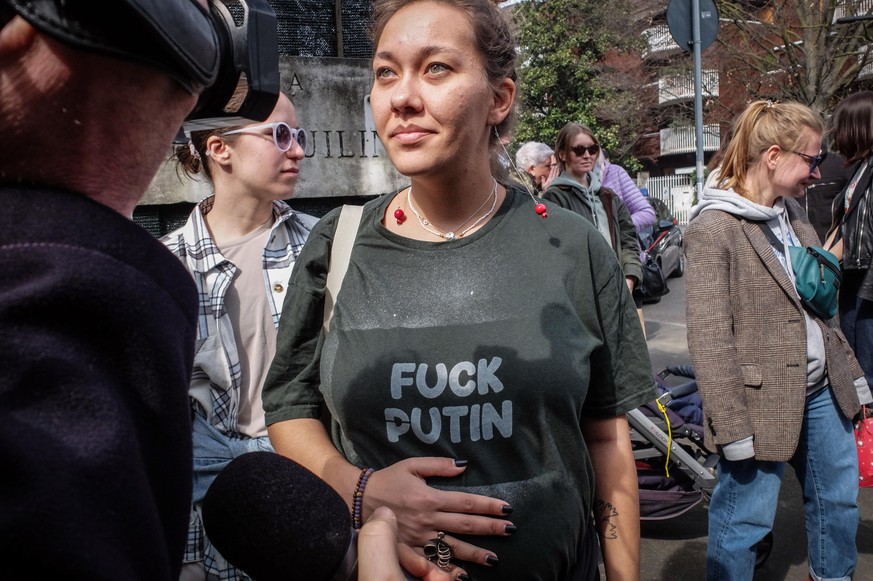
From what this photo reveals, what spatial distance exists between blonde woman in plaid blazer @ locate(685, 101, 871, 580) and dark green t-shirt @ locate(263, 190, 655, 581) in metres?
1.43

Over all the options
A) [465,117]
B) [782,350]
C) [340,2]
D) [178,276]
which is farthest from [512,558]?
[340,2]

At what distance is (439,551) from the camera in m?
1.63

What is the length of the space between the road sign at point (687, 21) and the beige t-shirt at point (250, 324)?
5.74 meters

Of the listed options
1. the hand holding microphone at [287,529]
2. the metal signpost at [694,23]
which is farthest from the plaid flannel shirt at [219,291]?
the metal signpost at [694,23]

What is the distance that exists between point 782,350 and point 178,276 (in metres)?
2.92

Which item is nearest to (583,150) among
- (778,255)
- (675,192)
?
(778,255)

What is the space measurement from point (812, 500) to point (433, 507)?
2.45 meters

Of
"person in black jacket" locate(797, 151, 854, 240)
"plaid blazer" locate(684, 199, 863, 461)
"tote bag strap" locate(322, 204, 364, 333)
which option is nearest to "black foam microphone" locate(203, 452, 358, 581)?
"tote bag strap" locate(322, 204, 364, 333)

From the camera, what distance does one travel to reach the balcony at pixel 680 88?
1046 inches

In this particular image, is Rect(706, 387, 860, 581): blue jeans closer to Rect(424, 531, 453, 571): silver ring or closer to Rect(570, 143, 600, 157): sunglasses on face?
Rect(424, 531, 453, 571): silver ring

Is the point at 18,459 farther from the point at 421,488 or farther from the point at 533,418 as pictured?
the point at 533,418

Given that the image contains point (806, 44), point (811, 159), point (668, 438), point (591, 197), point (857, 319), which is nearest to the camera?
point (811, 159)

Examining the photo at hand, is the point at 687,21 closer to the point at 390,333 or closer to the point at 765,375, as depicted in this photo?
the point at 765,375

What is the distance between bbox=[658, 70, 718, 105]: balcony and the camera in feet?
87.2
